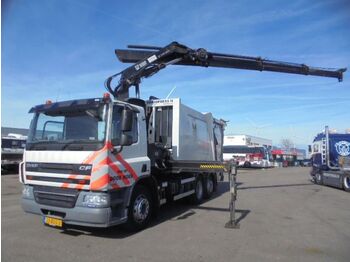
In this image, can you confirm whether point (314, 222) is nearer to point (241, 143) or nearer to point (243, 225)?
point (243, 225)

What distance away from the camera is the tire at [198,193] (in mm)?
11539

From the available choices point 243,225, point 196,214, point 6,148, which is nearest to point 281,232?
point 243,225

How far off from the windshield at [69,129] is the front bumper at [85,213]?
39.0 inches

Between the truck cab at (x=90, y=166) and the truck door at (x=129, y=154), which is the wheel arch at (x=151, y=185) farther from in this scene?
the truck door at (x=129, y=154)

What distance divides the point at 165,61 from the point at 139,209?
4.92 metres

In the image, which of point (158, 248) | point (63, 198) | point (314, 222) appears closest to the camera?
point (158, 248)

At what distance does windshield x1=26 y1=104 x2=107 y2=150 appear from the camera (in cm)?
685

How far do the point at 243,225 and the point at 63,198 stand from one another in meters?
4.14

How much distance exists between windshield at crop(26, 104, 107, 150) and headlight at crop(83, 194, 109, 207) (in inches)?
35.4

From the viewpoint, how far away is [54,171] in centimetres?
700

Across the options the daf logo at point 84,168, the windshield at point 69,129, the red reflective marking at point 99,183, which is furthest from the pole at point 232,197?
the daf logo at point 84,168

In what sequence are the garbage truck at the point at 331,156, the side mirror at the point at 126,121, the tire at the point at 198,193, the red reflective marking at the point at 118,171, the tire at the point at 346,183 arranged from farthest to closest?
the garbage truck at the point at 331,156 → the tire at the point at 346,183 → the tire at the point at 198,193 → the side mirror at the point at 126,121 → the red reflective marking at the point at 118,171

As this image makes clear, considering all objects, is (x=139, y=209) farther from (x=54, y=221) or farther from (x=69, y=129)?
(x=69, y=129)

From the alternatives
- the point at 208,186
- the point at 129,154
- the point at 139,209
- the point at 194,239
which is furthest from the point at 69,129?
the point at 208,186
